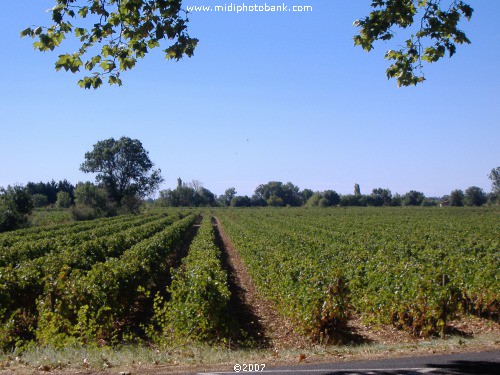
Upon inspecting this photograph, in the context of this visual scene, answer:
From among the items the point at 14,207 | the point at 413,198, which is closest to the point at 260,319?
the point at 14,207

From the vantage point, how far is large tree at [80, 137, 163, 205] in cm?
9019

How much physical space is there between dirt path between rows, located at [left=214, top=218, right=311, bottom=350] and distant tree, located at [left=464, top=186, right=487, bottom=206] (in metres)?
113

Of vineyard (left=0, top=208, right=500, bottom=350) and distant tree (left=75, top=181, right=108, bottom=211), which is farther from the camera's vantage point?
distant tree (left=75, top=181, right=108, bottom=211)

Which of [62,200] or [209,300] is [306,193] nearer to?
[62,200]

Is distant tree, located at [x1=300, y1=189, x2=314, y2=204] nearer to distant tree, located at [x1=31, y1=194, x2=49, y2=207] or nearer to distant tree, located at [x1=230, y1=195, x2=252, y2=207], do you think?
distant tree, located at [x1=230, y1=195, x2=252, y2=207]

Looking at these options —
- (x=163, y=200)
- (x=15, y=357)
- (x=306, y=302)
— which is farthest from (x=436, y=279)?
(x=163, y=200)

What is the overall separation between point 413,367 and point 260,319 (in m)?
7.69

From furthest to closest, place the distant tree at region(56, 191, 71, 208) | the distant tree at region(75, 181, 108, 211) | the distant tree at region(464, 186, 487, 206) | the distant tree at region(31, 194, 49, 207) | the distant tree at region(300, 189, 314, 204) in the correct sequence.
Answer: the distant tree at region(300, 189, 314, 204)
the distant tree at region(464, 186, 487, 206)
the distant tree at region(31, 194, 49, 207)
the distant tree at region(56, 191, 71, 208)
the distant tree at region(75, 181, 108, 211)

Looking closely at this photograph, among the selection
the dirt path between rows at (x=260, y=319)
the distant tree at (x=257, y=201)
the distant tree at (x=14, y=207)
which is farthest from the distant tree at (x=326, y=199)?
the dirt path between rows at (x=260, y=319)

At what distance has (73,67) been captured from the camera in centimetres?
745

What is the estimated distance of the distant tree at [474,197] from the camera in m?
122

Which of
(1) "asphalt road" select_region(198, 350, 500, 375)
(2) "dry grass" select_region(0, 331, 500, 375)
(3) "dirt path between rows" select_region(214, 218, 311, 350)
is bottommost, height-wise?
(3) "dirt path between rows" select_region(214, 218, 311, 350)

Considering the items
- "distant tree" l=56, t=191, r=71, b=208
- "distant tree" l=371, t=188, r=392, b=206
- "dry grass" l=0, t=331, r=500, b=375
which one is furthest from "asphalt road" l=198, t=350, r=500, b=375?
"distant tree" l=371, t=188, r=392, b=206

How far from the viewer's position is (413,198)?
134125 mm
